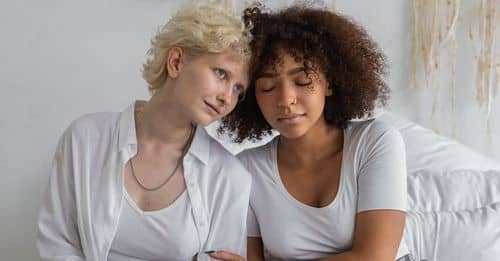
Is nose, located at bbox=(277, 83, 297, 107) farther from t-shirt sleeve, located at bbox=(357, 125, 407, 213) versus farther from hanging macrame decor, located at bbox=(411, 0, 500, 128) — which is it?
hanging macrame decor, located at bbox=(411, 0, 500, 128)

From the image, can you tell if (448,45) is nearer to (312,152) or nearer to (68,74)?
(312,152)

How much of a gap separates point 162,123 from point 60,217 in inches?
11.6

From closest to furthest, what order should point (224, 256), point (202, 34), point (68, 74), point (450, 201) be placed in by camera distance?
point (202, 34) → point (224, 256) → point (450, 201) → point (68, 74)

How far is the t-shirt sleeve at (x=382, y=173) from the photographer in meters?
1.35

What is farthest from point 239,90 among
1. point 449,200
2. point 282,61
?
point 449,200

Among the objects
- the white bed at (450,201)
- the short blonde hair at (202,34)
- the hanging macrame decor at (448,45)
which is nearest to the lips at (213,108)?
the short blonde hair at (202,34)

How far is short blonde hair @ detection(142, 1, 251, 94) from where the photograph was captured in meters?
1.33

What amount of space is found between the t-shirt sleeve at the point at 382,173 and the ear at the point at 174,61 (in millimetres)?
419

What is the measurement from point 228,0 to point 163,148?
708 mm

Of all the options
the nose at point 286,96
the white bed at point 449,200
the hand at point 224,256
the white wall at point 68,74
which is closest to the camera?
the nose at point 286,96

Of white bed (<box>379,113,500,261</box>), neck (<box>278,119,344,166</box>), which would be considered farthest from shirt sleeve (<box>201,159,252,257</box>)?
white bed (<box>379,113,500,261</box>)

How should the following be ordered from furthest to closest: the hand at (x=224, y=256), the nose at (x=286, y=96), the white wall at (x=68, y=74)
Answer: the white wall at (x=68, y=74), the hand at (x=224, y=256), the nose at (x=286, y=96)

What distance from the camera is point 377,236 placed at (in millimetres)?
1329

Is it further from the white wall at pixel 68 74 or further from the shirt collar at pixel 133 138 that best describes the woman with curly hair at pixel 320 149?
the white wall at pixel 68 74
